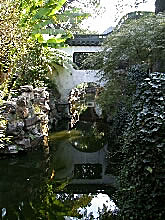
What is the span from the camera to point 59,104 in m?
13.4

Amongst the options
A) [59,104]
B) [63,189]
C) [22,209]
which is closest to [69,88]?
[59,104]

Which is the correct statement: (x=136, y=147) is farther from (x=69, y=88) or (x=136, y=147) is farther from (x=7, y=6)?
(x=69, y=88)

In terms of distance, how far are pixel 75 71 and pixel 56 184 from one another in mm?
8013

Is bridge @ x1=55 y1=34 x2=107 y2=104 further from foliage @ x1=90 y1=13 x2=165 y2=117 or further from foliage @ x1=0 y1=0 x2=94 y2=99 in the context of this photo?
foliage @ x1=90 y1=13 x2=165 y2=117

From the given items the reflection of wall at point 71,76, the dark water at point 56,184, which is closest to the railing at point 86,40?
the reflection of wall at point 71,76

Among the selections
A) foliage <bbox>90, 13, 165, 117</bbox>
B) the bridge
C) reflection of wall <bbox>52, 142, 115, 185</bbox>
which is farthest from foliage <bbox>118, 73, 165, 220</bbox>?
the bridge

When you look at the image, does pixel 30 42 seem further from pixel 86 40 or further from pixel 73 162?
pixel 86 40

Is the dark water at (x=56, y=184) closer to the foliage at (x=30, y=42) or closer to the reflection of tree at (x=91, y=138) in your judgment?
the reflection of tree at (x=91, y=138)

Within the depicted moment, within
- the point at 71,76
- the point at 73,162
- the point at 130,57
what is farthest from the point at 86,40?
the point at 73,162

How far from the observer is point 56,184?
5.60 metres

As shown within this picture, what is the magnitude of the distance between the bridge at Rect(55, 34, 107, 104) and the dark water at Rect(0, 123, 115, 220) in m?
4.75

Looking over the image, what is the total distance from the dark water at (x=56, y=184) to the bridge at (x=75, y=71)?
4750 mm

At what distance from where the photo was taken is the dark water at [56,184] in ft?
14.6

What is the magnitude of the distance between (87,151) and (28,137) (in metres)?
1.77
